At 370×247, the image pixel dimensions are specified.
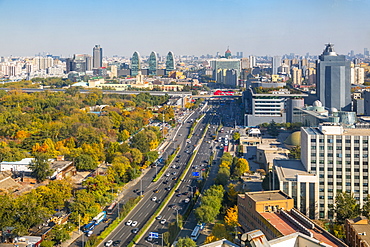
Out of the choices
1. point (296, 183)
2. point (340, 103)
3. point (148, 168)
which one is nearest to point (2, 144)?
point (148, 168)

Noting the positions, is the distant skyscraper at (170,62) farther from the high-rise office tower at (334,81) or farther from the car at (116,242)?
the car at (116,242)

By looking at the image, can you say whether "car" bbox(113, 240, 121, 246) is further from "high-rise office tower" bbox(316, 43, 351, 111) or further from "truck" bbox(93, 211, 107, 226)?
"high-rise office tower" bbox(316, 43, 351, 111)

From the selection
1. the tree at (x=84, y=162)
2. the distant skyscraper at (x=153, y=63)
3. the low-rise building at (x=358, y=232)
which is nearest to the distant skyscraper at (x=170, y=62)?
the distant skyscraper at (x=153, y=63)

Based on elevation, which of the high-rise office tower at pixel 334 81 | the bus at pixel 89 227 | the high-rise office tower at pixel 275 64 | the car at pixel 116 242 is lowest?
the car at pixel 116 242

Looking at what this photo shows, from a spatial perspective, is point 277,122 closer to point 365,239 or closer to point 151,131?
point 151,131

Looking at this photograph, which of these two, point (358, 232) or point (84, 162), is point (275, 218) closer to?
point (358, 232)

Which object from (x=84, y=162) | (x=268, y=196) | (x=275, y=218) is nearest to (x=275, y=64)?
(x=84, y=162)
